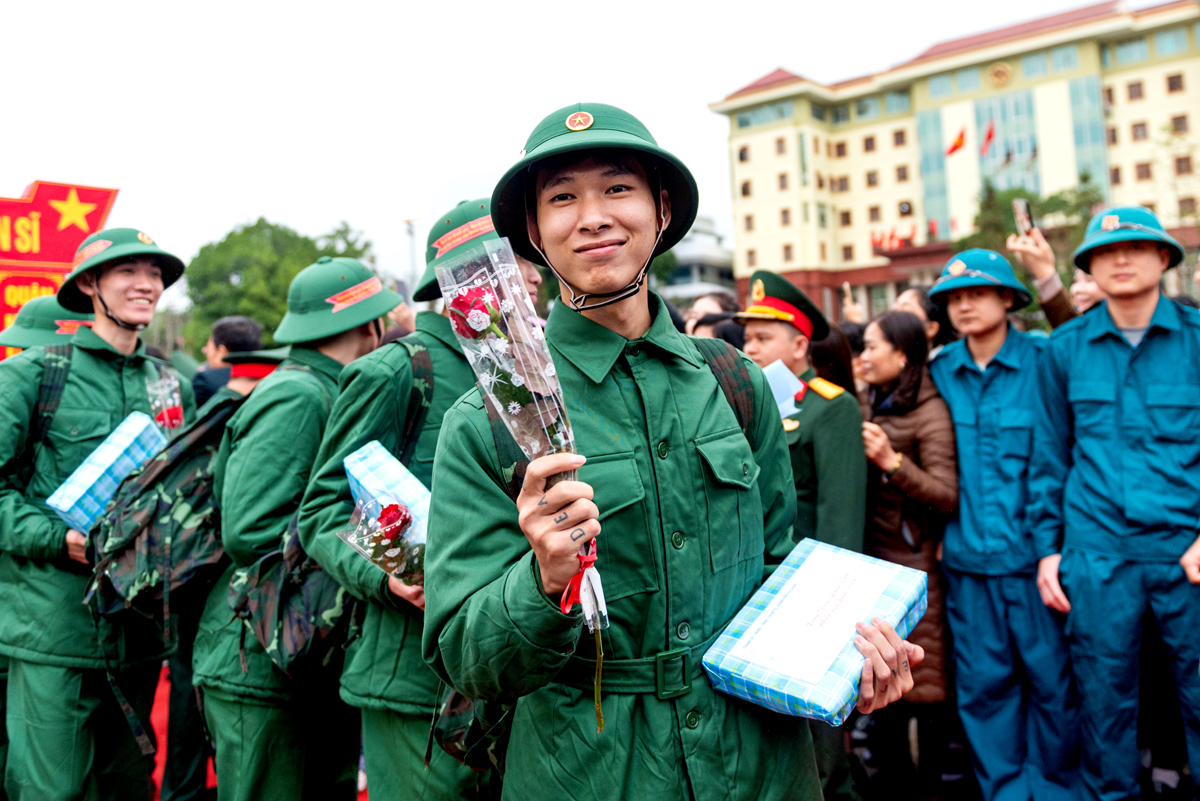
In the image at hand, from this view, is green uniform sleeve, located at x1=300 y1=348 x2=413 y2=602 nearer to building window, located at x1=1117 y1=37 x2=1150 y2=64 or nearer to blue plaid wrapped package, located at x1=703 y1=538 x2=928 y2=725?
blue plaid wrapped package, located at x1=703 y1=538 x2=928 y2=725

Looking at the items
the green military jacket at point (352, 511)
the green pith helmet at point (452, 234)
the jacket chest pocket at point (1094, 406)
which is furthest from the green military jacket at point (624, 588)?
the jacket chest pocket at point (1094, 406)

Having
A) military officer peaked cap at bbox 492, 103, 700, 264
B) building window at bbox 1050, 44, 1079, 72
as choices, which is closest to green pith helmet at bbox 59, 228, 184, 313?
military officer peaked cap at bbox 492, 103, 700, 264

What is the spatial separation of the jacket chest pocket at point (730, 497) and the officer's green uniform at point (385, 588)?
1213 millimetres

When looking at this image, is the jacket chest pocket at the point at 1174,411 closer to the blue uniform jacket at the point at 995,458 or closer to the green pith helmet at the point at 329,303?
the blue uniform jacket at the point at 995,458

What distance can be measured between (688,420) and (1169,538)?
9.06 feet

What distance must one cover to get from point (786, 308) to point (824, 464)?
0.86 metres

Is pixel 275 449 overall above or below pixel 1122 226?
below

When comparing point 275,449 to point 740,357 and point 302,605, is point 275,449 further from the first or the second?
point 740,357

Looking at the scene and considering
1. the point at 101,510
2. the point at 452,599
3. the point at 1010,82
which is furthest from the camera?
the point at 1010,82

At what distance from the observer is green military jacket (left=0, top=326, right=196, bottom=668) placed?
3.87 metres

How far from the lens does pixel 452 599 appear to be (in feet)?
5.38

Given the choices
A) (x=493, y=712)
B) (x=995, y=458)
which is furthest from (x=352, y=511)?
(x=995, y=458)

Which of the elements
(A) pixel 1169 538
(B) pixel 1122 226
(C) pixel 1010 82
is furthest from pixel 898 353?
(C) pixel 1010 82

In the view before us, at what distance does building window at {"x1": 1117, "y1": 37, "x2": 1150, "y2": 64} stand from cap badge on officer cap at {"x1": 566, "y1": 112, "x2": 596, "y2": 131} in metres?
55.5
